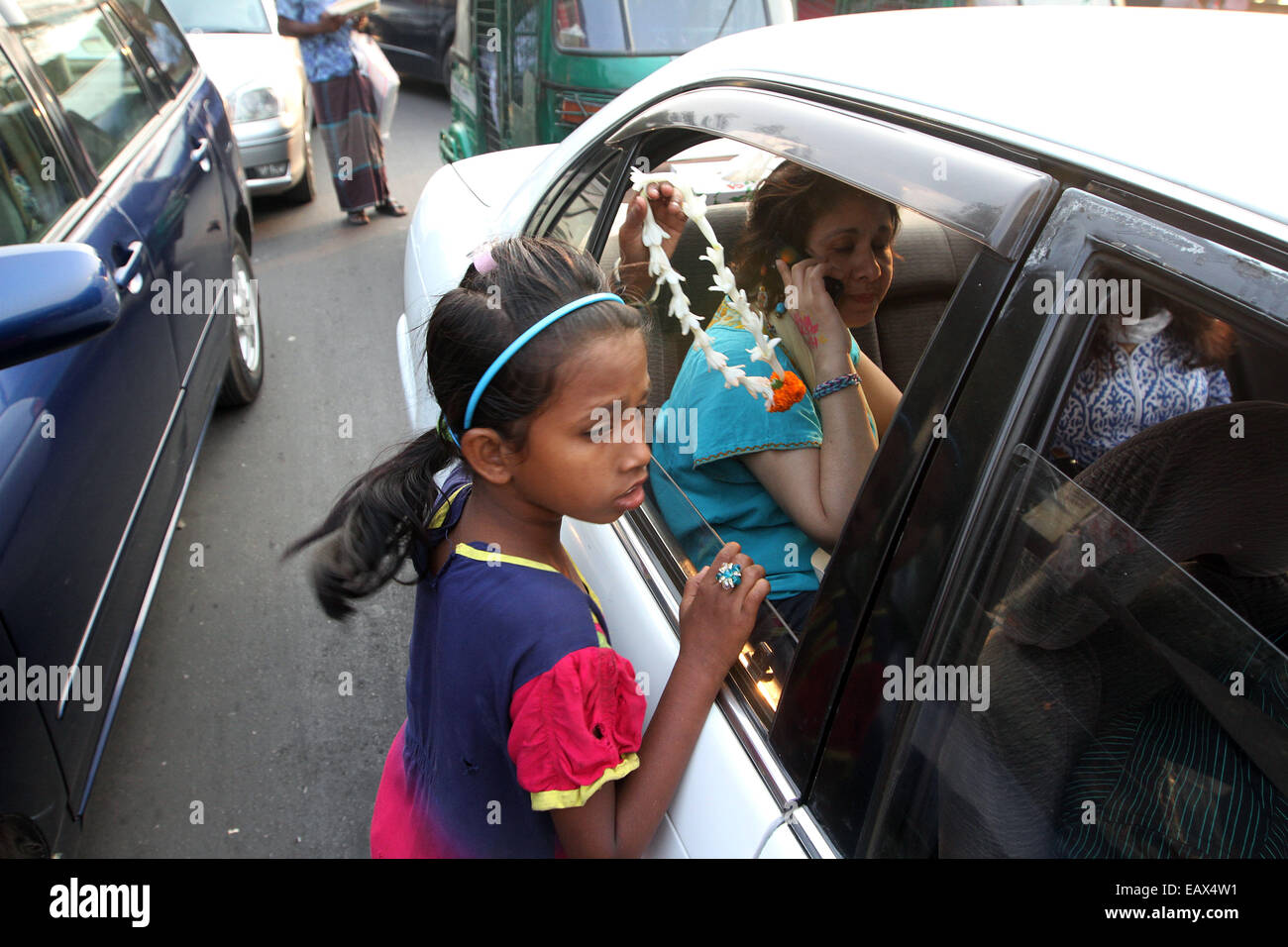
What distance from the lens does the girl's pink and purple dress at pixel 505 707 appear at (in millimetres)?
1091

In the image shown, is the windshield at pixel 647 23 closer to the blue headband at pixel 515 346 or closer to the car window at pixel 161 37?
the car window at pixel 161 37

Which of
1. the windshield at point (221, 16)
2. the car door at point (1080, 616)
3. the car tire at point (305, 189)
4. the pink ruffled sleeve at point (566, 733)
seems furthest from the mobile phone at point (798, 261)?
the windshield at point (221, 16)

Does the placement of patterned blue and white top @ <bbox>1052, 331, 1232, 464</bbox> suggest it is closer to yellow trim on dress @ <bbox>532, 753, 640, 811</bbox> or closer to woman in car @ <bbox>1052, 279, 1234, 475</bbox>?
woman in car @ <bbox>1052, 279, 1234, 475</bbox>

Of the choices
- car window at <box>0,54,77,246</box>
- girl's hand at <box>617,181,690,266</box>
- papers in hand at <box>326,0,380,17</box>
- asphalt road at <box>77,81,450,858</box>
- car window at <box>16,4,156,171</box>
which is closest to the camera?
girl's hand at <box>617,181,690,266</box>

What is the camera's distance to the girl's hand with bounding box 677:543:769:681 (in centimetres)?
121

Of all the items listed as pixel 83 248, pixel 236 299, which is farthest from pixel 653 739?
pixel 236 299

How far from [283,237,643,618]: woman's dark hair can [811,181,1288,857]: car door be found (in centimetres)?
49

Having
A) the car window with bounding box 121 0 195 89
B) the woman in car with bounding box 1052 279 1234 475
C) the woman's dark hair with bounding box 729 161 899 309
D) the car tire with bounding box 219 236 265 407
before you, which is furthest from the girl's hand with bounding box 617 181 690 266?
the car window with bounding box 121 0 195 89

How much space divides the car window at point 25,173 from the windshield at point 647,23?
122 inches

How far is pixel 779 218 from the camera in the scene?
5.65 feet

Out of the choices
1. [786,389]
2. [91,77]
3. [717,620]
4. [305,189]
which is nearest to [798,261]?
[786,389]

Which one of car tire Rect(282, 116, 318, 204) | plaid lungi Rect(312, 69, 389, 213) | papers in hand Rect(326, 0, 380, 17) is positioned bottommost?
car tire Rect(282, 116, 318, 204)

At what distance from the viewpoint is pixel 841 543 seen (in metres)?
1.07
